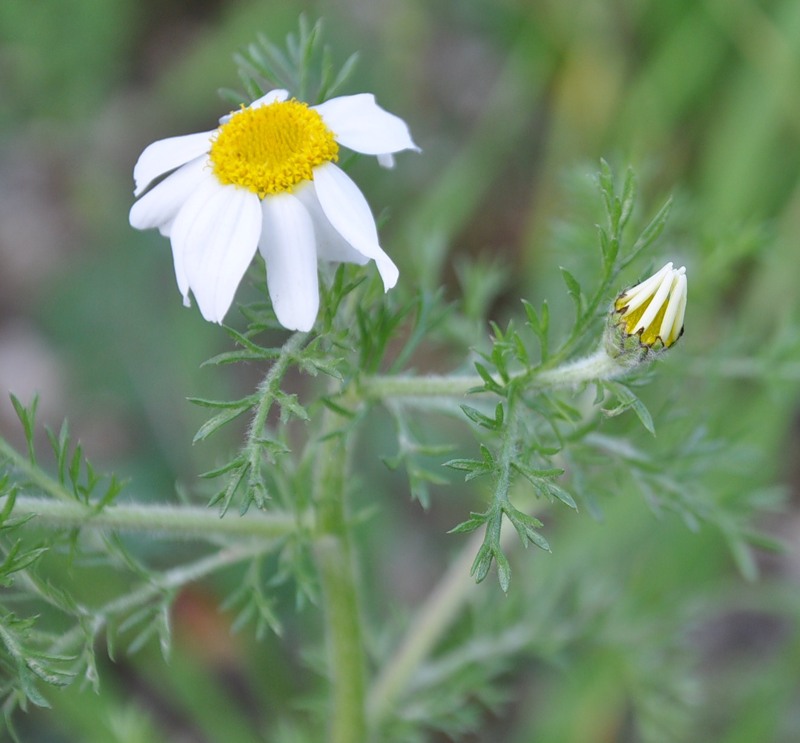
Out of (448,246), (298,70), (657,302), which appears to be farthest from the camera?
(448,246)

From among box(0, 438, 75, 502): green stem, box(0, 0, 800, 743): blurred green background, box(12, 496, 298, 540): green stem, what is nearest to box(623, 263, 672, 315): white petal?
box(12, 496, 298, 540): green stem

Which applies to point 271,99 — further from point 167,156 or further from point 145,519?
point 145,519

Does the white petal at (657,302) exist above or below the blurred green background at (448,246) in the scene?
above

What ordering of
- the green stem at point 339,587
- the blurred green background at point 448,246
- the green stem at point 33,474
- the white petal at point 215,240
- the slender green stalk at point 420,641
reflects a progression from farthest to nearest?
1. the blurred green background at point 448,246
2. the slender green stalk at point 420,641
3. the green stem at point 339,587
4. the green stem at point 33,474
5. the white petal at point 215,240

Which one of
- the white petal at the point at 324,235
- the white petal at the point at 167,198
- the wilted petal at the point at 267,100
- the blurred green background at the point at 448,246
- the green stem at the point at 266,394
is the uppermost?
the wilted petal at the point at 267,100

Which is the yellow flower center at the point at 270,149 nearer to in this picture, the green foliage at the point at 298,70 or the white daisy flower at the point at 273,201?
the white daisy flower at the point at 273,201

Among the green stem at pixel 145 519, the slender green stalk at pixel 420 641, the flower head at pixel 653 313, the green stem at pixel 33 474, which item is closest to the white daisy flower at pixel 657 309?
the flower head at pixel 653 313

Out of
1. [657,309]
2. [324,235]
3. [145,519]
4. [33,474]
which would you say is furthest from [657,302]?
[33,474]
